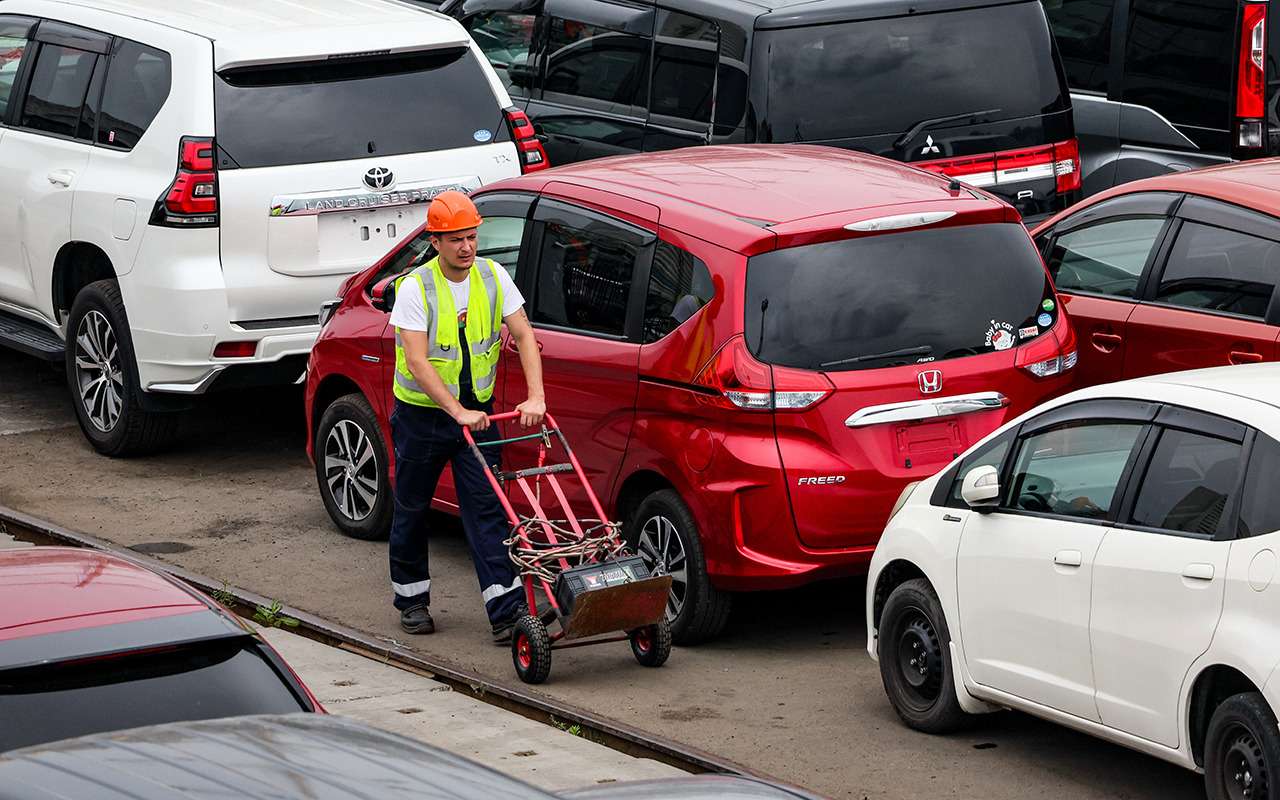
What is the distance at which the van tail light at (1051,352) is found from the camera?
8.45 metres

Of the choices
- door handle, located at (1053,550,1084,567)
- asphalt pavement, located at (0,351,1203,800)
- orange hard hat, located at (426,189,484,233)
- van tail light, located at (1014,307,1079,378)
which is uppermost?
orange hard hat, located at (426,189,484,233)

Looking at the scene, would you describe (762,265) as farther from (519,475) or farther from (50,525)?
(50,525)

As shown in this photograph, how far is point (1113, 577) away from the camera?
21.3 feet

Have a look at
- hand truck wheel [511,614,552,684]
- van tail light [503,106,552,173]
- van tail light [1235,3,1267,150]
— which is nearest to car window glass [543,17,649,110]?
van tail light [503,106,552,173]

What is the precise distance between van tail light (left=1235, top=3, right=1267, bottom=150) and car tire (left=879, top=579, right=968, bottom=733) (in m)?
5.73

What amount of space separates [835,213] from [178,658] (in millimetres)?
3989

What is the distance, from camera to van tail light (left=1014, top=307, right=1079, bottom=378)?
8.45 meters

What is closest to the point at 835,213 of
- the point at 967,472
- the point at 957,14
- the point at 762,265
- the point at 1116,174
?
the point at 762,265

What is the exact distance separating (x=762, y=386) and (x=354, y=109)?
3837 millimetres

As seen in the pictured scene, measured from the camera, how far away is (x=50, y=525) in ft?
32.9

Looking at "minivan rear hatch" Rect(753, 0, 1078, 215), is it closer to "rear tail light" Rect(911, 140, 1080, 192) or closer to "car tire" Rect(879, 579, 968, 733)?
"rear tail light" Rect(911, 140, 1080, 192)

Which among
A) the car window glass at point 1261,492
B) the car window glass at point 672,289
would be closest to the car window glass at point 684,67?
the car window glass at point 672,289

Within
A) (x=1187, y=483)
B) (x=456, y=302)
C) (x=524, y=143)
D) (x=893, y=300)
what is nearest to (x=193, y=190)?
(x=524, y=143)

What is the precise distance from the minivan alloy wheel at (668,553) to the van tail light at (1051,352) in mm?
1568
